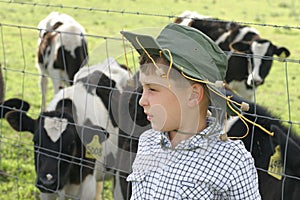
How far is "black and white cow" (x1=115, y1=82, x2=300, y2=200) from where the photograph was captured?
11.0 feet

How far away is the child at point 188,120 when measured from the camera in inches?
77.6

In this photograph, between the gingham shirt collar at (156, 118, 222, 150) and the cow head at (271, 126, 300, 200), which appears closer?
the gingham shirt collar at (156, 118, 222, 150)

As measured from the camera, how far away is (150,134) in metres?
2.30

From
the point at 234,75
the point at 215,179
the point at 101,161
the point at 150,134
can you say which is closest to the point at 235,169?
the point at 215,179

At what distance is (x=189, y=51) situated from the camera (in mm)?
1965

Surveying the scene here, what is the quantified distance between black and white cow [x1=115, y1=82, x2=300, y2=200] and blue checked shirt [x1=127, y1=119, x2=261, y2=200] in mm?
644

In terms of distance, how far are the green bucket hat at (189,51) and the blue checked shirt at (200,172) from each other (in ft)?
0.53

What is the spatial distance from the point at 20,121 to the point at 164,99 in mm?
2682

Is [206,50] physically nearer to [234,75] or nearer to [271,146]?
[271,146]

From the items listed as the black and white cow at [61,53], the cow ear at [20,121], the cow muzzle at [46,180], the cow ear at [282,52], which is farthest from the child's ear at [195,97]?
the cow ear at [282,52]

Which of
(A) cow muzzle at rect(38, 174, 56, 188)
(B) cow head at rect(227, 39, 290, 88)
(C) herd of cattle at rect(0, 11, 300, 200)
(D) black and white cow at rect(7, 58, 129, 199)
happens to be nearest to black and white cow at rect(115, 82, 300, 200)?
(C) herd of cattle at rect(0, 11, 300, 200)

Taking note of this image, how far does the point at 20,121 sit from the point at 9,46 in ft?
26.6

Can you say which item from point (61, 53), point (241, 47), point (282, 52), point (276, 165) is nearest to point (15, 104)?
point (276, 165)

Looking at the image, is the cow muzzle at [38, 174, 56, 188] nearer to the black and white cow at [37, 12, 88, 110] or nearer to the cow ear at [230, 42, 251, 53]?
the black and white cow at [37, 12, 88, 110]
